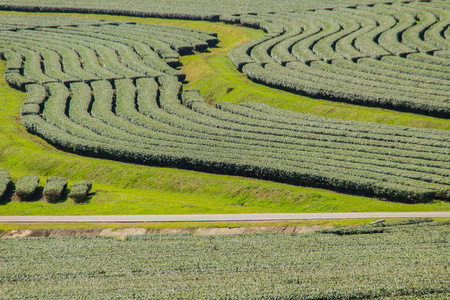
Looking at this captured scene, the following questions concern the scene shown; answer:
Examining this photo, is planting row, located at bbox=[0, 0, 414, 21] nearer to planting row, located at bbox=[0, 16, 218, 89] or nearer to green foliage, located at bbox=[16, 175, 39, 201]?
planting row, located at bbox=[0, 16, 218, 89]

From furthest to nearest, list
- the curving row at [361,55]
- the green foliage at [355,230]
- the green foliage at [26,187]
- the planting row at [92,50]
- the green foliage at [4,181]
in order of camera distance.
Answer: the planting row at [92,50], the curving row at [361,55], the green foliage at [4,181], the green foliage at [26,187], the green foliage at [355,230]

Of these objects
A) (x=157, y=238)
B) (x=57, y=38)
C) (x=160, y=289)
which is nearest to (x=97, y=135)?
(x=157, y=238)

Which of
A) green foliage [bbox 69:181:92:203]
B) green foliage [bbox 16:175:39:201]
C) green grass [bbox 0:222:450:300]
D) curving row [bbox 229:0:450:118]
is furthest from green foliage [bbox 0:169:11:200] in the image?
curving row [bbox 229:0:450:118]

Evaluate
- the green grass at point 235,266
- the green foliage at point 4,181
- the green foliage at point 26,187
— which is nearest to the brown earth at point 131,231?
the green grass at point 235,266

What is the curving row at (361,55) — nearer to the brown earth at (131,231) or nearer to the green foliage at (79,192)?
the brown earth at (131,231)

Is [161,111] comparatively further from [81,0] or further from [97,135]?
[81,0]

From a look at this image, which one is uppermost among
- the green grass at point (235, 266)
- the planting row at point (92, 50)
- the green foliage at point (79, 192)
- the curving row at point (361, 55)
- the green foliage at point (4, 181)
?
the curving row at point (361, 55)

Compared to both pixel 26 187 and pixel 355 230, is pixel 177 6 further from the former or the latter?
pixel 355 230
